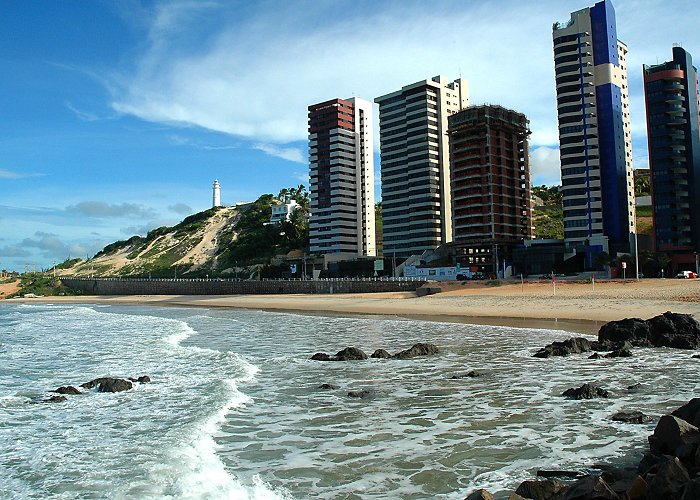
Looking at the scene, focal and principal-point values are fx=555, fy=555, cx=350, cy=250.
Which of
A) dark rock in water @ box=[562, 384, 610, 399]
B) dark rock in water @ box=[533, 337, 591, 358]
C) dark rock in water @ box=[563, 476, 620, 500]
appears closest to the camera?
dark rock in water @ box=[563, 476, 620, 500]

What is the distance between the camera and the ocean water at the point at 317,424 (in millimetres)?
9266

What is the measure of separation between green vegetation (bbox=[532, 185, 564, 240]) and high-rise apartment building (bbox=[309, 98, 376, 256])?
43409mm

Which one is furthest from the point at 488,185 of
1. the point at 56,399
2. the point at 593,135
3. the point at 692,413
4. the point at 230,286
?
the point at 692,413

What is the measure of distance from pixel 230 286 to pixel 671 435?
4144 inches

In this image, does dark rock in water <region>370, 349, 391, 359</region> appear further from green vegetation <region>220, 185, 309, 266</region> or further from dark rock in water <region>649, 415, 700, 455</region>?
green vegetation <region>220, 185, 309, 266</region>

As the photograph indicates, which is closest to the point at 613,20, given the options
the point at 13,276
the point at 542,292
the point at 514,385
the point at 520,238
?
the point at 520,238

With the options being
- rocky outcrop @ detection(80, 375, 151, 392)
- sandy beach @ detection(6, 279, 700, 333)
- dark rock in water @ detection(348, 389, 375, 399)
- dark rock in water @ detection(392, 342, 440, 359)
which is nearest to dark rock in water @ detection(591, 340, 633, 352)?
dark rock in water @ detection(392, 342, 440, 359)

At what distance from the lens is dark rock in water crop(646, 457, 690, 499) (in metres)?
6.41

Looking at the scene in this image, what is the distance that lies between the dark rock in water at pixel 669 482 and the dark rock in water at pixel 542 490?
3.68ft

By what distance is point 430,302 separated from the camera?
193 feet

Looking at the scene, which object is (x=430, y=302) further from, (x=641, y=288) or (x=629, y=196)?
(x=629, y=196)

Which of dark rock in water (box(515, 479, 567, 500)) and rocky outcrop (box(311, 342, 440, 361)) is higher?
dark rock in water (box(515, 479, 567, 500))

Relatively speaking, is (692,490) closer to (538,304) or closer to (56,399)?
(56,399)

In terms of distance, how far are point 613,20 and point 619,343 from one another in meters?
95.3
